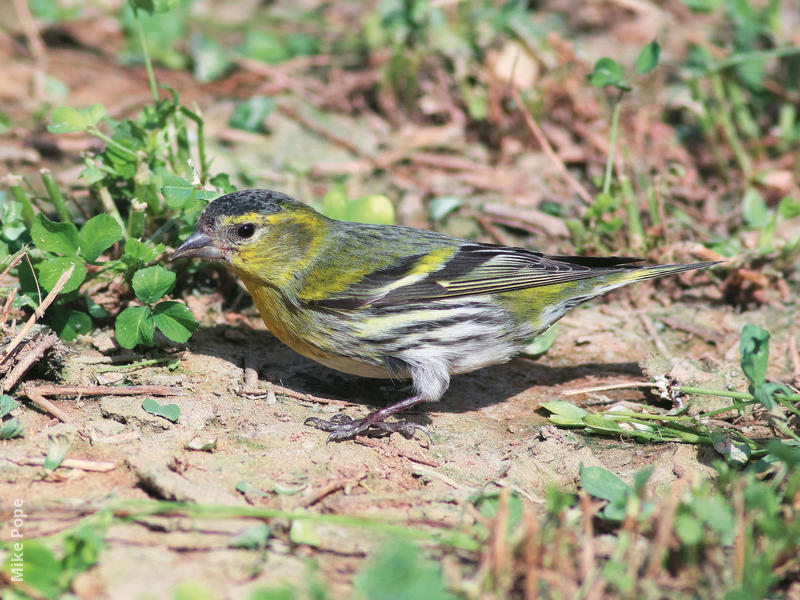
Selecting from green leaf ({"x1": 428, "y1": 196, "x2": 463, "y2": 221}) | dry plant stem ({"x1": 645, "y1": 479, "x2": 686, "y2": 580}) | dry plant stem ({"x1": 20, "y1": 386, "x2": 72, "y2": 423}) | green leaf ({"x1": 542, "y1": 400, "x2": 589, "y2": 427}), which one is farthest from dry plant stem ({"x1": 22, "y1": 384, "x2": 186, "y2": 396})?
green leaf ({"x1": 428, "y1": 196, "x2": 463, "y2": 221})

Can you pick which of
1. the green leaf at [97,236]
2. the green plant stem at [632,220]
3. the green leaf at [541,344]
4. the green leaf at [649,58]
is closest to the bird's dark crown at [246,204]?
the green leaf at [97,236]

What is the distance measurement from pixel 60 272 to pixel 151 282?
41 cm

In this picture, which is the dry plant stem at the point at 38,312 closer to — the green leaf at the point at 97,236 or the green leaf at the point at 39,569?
the green leaf at the point at 97,236

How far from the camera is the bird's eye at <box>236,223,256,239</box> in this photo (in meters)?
3.95

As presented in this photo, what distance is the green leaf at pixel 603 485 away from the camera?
9.61 feet

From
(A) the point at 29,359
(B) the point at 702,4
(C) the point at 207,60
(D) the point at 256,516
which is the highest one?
(B) the point at 702,4

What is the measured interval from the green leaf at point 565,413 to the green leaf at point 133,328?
1960 mm

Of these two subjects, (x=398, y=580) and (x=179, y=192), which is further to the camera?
(x=179, y=192)

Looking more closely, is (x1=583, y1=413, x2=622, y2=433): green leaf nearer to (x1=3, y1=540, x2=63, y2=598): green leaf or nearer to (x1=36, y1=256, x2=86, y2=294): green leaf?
(x1=3, y1=540, x2=63, y2=598): green leaf

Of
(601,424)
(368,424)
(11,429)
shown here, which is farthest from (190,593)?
(601,424)

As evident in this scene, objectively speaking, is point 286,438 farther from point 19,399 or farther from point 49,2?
point 49,2

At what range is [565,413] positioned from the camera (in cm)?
379

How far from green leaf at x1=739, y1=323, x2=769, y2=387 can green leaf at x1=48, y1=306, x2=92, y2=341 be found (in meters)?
2.98

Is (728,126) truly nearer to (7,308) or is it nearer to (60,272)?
(60,272)
